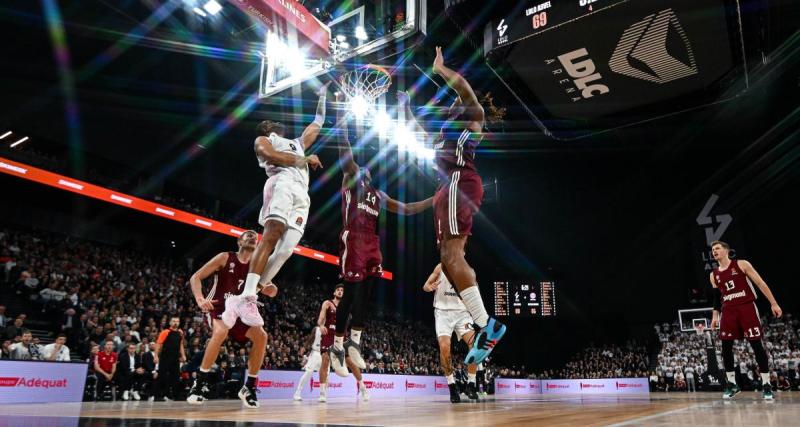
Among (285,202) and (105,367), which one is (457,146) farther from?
(105,367)

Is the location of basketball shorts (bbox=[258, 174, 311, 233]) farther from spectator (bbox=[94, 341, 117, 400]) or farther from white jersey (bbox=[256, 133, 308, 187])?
spectator (bbox=[94, 341, 117, 400])

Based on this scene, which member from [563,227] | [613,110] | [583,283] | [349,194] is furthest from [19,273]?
[583,283]

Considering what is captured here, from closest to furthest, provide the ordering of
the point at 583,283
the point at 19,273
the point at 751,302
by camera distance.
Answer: the point at 751,302 < the point at 19,273 < the point at 583,283

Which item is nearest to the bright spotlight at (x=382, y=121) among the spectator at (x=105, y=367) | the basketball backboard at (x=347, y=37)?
the basketball backboard at (x=347, y=37)

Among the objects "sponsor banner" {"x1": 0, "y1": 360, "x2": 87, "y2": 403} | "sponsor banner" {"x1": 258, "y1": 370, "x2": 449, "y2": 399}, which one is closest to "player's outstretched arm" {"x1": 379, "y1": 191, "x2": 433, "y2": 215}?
"sponsor banner" {"x1": 258, "y1": 370, "x2": 449, "y2": 399}

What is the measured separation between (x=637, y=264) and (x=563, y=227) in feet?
11.0

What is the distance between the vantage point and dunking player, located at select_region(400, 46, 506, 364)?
3188mm

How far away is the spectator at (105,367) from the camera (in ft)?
28.5

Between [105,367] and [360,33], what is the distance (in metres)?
7.05

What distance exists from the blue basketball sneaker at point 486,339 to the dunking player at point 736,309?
3.76 meters

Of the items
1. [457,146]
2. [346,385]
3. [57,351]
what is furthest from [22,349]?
[457,146]

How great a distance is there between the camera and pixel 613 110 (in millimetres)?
6938

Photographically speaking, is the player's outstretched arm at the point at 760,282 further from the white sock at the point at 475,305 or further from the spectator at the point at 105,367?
the spectator at the point at 105,367

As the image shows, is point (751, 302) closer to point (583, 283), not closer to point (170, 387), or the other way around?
point (170, 387)
